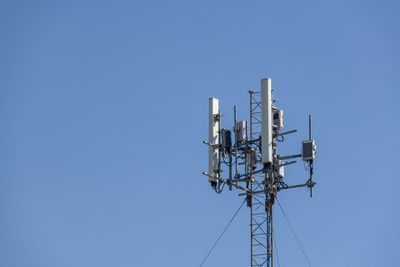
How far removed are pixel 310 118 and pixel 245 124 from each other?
412 cm

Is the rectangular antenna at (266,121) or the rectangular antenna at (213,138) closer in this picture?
the rectangular antenna at (266,121)

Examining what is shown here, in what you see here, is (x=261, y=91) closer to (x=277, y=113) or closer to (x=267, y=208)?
(x=277, y=113)

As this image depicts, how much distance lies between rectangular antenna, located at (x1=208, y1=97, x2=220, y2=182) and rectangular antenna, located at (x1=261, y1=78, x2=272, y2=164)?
3.85m

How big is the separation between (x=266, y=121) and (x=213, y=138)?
445 cm

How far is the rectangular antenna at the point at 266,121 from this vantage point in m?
68.2

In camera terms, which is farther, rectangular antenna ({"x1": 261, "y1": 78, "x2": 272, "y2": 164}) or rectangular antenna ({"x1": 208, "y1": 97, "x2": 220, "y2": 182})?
rectangular antenna ({"x1": 208, "y1": 97, "x2": 220, "y2": 182})

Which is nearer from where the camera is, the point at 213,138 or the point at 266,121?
the point at 266,121

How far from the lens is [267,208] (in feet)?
226

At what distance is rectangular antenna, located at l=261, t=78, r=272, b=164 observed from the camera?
68188 millimetres

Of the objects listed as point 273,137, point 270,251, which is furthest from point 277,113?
point 270,251

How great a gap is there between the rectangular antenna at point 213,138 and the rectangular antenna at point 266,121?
3.85m

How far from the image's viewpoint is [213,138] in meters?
71.8

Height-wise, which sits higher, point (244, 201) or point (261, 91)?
point (261, 91)

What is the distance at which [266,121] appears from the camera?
225 ft
